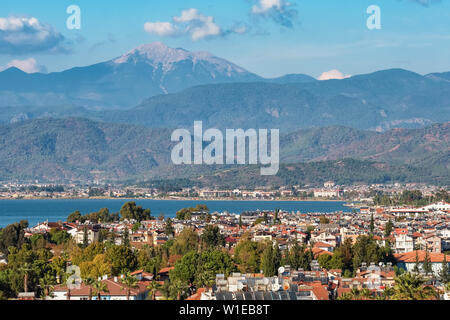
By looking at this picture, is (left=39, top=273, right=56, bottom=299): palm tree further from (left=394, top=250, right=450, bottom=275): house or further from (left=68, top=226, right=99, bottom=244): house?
(left=68, top=226, right=99, bottom=244): house

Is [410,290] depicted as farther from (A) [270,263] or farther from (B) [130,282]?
(A) [270,263]

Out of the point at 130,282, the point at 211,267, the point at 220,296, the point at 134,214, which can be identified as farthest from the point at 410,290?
the point at 134,214

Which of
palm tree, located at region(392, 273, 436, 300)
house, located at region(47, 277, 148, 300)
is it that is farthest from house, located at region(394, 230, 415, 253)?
palm tree, located at region(392, 273, 436, 300)

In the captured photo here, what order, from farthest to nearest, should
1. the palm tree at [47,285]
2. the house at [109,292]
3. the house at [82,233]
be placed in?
the house at [82,233] < the palm tree at [47,285] < the house at [109,292]

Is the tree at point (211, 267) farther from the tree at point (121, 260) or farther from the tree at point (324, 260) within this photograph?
the tree at point (324, 260)

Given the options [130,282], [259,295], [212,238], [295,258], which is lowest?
[212,238]

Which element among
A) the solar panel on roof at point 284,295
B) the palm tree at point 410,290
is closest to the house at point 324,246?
the solar panel on roof at point 284,295

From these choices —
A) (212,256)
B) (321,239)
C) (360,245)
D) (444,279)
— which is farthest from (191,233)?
(444,279)
